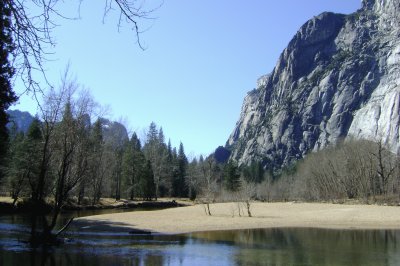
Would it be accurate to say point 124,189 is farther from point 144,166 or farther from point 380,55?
point 380,55

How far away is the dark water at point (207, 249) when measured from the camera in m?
20.3

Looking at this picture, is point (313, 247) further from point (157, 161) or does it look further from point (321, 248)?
point (157, 161)

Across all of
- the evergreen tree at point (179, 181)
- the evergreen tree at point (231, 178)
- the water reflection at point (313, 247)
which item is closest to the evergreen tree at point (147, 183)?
the evergreen tree at point (179, 181)

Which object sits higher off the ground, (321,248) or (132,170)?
(132,170)

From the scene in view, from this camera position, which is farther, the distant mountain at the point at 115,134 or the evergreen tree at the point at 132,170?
the distant mountain at the point at 115,134

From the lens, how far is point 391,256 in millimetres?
22547

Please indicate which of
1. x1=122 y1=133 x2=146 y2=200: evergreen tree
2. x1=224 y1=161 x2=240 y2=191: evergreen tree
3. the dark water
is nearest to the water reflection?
the dark water

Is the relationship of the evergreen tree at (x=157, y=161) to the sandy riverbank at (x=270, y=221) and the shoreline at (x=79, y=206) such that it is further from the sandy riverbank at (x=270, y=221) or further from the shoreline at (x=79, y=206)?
the sandy riverbank at (x=270, y=221)

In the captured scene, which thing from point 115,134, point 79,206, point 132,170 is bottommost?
point 79,206

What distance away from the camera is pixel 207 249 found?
25.1m

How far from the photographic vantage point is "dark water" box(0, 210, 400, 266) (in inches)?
801

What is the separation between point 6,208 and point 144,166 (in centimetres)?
4200

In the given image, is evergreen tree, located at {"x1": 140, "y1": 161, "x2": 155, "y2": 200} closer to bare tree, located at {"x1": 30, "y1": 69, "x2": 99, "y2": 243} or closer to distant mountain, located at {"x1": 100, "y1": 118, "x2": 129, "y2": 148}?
distant mountain, located at {"x1": 100, "y1": 118, "x2": 129, "y2": 148}

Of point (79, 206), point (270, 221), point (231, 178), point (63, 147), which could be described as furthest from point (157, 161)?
point (63, 147)
